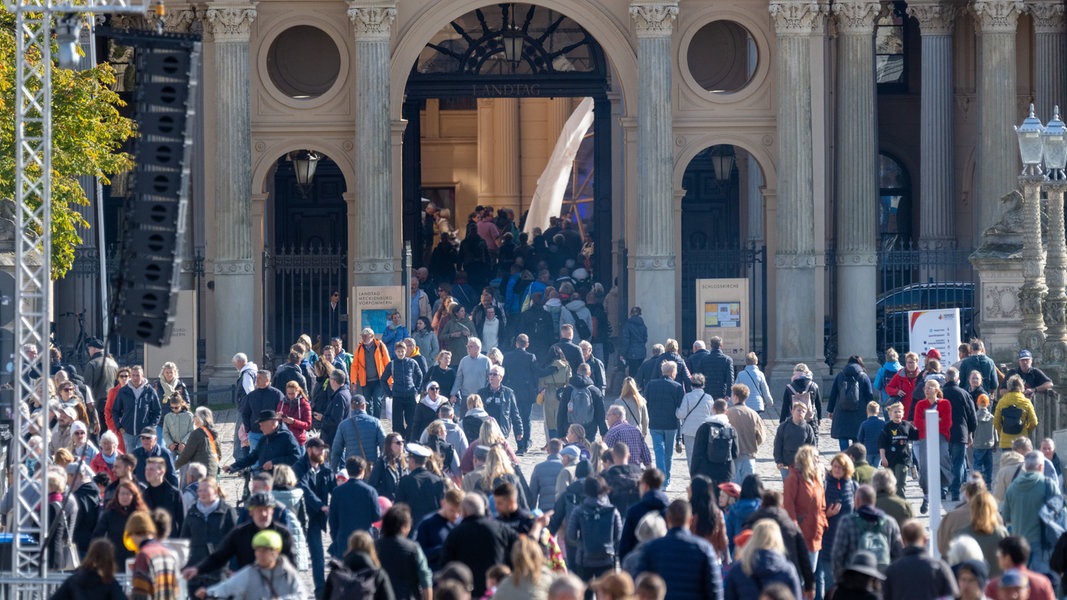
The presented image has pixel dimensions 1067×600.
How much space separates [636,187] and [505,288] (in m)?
3.92

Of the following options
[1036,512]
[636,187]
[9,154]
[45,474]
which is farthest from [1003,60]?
[45,474]

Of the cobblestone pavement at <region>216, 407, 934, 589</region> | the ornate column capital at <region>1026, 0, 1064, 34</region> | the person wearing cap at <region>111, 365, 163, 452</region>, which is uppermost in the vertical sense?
the ornate column capital at <region>1026, 0, 1064, 34</region>

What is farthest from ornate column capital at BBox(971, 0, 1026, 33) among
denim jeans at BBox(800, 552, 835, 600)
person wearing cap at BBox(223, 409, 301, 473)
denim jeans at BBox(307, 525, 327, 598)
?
denim jeans at BBox(307, 525, 327, 598)

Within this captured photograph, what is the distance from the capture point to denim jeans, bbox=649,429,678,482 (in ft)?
82.6

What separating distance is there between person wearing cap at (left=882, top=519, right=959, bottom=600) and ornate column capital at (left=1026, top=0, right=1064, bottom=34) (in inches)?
918

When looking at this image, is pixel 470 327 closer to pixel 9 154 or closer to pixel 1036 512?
pixel 9 154

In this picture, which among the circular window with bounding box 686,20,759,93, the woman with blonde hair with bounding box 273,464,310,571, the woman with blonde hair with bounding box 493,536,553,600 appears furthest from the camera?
the circular window with bounding box 686,20,759,93

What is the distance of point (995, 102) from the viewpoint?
35750mm

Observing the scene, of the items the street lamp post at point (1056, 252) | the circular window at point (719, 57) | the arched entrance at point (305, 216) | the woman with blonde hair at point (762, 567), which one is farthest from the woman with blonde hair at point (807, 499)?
the arched entrance at point (305, 216)

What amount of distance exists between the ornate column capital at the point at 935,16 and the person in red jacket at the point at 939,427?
1359 centimetres

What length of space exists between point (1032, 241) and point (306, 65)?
12.0m

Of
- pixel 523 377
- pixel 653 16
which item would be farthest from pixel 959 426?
pixel 653 16

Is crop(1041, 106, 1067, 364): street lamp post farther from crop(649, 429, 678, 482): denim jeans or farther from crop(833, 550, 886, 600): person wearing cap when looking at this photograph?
crop(833, 550, 886, 600): person wearing cap

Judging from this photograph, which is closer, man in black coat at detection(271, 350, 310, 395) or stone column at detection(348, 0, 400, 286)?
man in black coat at detection(271, 350, 310, 395)
